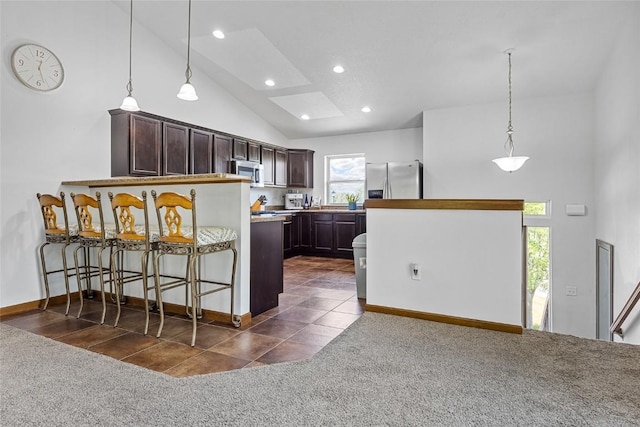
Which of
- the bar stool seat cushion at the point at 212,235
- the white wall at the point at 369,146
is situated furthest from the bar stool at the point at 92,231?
the white wall at the point at 369,146

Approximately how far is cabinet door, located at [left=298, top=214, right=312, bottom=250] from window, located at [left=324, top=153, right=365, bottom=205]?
0.88m

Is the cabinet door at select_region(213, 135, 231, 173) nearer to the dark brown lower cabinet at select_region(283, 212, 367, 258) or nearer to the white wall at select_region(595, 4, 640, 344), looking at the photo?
the dark brown lower cabinet at select_region(283, 212, 367, 258)

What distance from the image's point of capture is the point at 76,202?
116 inches

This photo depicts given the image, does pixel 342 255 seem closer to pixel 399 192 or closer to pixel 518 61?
pixel 399 192

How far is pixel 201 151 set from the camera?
5152 mm

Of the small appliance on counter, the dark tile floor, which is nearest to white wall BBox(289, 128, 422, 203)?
the small appliance on counter

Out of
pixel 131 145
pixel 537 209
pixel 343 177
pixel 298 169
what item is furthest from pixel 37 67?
pixel 537 209

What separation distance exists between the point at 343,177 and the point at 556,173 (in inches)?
148

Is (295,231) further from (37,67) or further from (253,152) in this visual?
(37,67)

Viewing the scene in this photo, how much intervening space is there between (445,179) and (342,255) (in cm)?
229

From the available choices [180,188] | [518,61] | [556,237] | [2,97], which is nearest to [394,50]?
[518,61]

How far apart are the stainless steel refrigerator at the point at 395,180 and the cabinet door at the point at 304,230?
131 cm

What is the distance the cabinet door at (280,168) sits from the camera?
6852 mm

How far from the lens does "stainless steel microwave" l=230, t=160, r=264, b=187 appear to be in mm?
5637
